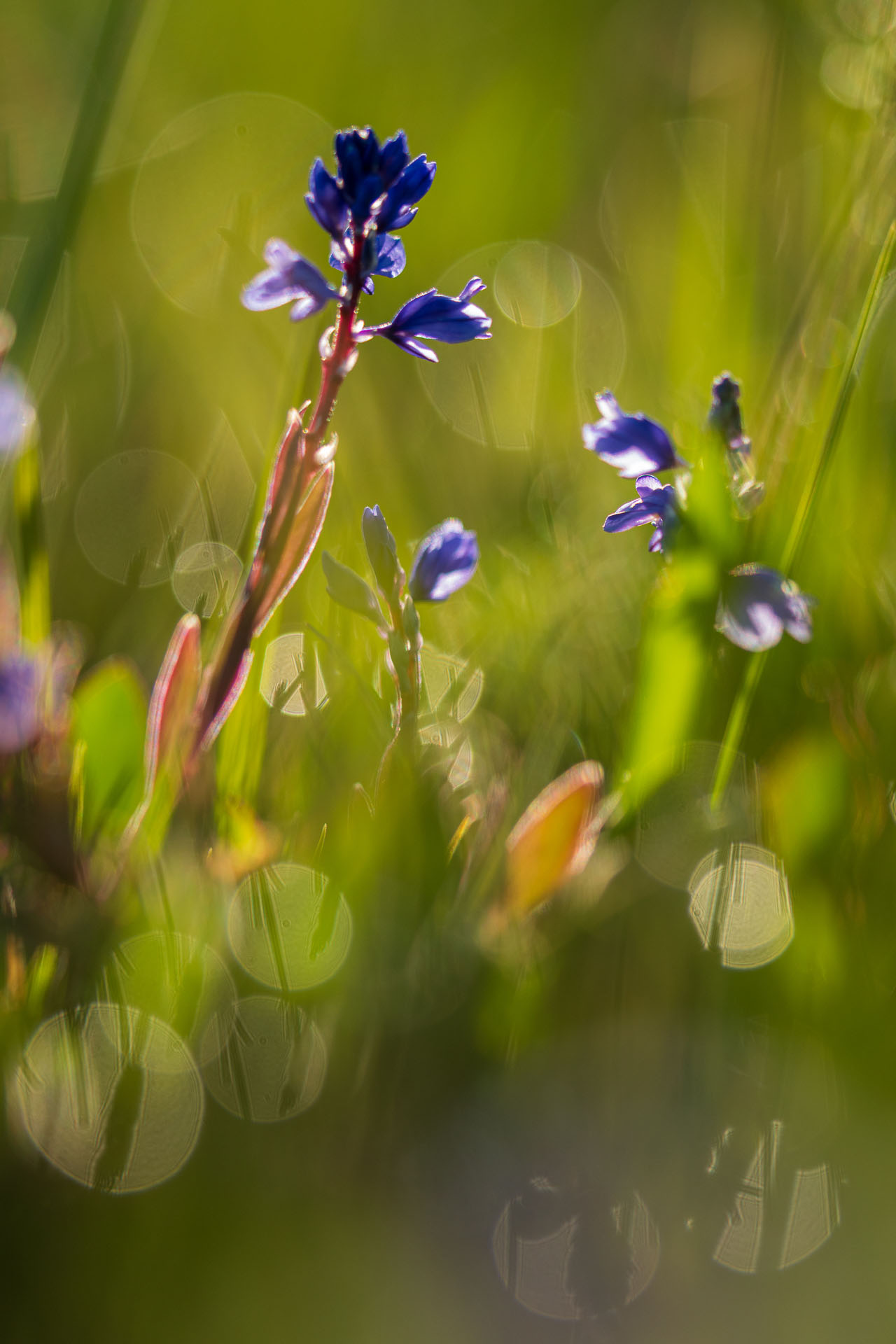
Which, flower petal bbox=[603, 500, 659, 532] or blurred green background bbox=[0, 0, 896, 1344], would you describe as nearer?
blurred green background bbox=[0, 0, 896, 1344]

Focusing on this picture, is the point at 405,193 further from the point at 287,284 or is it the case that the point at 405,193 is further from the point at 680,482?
the point at 680,482

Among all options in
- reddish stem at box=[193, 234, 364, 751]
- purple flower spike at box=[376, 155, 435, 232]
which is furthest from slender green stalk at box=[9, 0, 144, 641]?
purple flower spike at box=[376, 155, 435, 232]

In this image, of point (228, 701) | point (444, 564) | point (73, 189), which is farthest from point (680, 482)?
point (73, 189)

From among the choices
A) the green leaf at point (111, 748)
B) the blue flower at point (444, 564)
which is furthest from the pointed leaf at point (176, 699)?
the blue flower at point (444, 564)

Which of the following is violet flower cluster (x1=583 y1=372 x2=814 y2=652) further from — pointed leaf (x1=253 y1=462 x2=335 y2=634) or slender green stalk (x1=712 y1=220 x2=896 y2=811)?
pointed leaf (x1=253 y1=462 x2=335 y2=634)

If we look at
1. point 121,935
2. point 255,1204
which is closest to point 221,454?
point 121,935

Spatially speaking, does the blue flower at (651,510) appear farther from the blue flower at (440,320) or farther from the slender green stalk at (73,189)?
the slender green stalk at (73,189)
